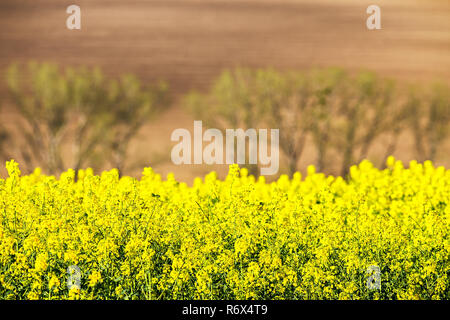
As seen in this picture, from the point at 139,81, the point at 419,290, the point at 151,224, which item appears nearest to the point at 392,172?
the point at 419,290

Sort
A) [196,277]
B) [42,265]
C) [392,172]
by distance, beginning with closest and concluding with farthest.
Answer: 1. [42,265]
2. [196,277]
3. [392,172]

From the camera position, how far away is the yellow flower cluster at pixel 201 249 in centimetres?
326

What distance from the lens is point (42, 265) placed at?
122 inches

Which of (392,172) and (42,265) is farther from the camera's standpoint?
(392,172)

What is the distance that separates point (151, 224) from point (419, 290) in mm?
1480

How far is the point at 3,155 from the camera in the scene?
1027 cm

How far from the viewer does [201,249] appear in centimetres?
341

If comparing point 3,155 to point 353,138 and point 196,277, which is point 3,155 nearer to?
point 353,138

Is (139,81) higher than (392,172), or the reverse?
(139,81)

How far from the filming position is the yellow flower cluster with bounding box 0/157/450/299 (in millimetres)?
3258

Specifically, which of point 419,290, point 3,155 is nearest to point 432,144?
point 3,155

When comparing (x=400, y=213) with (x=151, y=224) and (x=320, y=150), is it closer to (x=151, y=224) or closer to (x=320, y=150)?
(x=151, y=224)

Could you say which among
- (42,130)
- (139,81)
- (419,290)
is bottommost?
(419,290)

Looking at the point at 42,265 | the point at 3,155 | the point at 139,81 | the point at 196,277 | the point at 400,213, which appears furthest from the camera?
the point at 139,81
